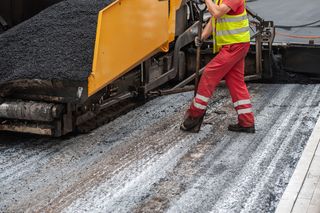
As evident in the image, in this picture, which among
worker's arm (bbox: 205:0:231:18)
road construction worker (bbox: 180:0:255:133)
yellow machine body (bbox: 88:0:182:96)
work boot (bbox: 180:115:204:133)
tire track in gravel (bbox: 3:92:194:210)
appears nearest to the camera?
tire track in gravel (bbox: 3:92:194:210)

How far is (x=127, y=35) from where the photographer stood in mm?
5008

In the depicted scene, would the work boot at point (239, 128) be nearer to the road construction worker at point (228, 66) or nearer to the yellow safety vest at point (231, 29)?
the road construction worker at point (228, 66)

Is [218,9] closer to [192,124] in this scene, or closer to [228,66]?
[228,66]

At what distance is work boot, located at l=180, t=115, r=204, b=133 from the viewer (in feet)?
17.1

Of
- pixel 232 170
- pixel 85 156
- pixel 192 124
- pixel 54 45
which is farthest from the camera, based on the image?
pixel 192 124

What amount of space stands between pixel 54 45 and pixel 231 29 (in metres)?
1.57

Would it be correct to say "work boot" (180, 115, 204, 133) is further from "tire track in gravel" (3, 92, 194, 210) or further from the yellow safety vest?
the yellow safety vest

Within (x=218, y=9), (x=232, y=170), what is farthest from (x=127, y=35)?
(x=232, y=170)

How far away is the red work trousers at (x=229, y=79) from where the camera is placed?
5117 mm

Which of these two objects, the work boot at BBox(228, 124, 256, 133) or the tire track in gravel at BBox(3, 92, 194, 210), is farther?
the work boot at BBox(228, 124, 256, 133)

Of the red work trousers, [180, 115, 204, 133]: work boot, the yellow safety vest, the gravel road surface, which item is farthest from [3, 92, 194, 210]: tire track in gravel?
the yellow safety vest

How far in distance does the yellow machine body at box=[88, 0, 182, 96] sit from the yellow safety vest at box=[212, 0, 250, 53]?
2.14ft

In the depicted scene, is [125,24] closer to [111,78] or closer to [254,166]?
[111,78]

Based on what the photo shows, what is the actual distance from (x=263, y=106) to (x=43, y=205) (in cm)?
308
